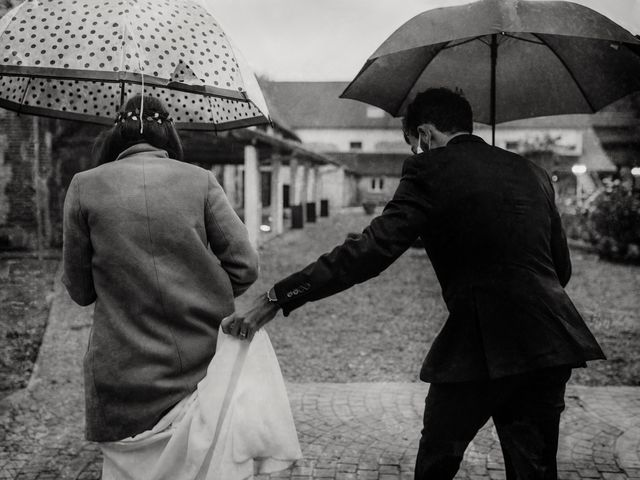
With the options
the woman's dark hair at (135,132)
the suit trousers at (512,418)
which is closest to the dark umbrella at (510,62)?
the woman's dark hair at (135,132)

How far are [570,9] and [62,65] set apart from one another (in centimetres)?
214

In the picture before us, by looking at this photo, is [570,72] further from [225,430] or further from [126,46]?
[225,430]

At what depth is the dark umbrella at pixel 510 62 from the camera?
277 centimetres

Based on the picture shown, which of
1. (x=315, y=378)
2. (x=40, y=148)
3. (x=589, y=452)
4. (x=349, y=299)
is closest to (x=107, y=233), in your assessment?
(x=589, y=452)

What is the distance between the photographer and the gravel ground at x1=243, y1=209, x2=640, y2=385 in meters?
6.25

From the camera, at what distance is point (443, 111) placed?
2.53 metres

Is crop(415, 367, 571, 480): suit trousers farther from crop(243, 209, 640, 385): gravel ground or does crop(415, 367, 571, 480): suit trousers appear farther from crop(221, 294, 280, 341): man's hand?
crop(243, 209, 640, 385): gravel ground

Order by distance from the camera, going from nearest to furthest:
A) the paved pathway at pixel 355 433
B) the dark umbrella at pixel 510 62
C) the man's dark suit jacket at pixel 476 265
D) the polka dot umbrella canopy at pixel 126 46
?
1. the man's dark suit jacket at pixel 476 265
2. the polka dot umbrella canopy at pixel 126 46
3. the dark umbrella at pixel 510 62
4. the paved pathway at pixel 355 433

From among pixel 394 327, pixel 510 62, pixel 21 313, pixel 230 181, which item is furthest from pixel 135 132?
pixel 230 181

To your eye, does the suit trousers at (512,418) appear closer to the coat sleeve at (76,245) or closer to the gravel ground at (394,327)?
the coat sleeve at (76,245)

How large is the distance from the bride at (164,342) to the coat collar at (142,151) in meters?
0.02

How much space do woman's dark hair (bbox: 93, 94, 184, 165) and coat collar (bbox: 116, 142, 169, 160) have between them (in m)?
0.03

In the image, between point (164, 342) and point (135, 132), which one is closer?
point (164, 342)

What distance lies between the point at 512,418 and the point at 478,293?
1.83 feet
